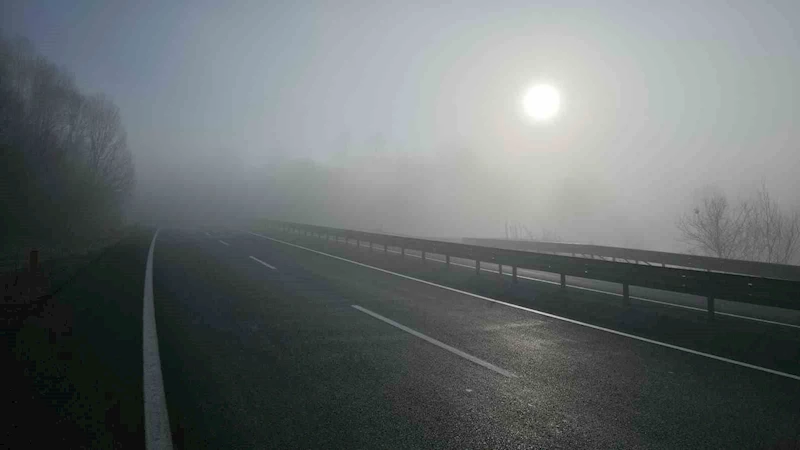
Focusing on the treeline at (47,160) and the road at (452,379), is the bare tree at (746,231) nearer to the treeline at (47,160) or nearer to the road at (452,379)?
the road at (452,379)

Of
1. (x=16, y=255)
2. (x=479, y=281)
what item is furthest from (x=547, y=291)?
(x=16, y=255)

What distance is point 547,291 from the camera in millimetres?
11961

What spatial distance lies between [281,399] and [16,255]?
2137 centimetres

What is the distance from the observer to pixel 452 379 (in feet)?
17.4

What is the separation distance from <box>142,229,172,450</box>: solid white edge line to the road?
0.09 meters

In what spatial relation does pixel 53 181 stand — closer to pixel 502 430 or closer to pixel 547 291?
pixel 547 291

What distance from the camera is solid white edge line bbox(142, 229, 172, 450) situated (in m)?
3.69

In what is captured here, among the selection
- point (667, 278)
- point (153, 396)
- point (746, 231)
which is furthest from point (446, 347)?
point (746, 231)

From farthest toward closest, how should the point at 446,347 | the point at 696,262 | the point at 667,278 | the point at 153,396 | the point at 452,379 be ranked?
the point at 696,262
the point at 667,278
the point at 446,347
the point at 452,379
the point at 153,396

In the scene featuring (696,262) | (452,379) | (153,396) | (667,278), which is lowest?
(452,379)

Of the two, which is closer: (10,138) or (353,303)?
(353,303)

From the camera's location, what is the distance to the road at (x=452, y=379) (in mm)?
3920

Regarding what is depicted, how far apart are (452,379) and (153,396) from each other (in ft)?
10.5

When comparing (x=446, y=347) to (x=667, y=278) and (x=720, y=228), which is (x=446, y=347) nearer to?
(x=667, y=278)
